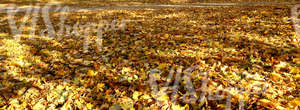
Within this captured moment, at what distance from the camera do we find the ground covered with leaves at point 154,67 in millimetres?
2504

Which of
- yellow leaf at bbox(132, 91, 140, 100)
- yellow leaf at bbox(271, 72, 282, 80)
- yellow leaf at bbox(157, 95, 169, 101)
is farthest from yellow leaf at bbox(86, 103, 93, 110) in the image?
yellow leaf at bbox(271, 72, 282, 80)

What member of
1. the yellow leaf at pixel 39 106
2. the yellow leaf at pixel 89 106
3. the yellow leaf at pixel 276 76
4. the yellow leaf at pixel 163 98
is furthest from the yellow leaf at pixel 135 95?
the yellow leaf at pixel 276 76

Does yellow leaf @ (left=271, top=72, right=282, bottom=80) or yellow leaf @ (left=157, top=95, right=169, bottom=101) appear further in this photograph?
yellow leaf @ (left=271, top=72, right=282, bottom=80)

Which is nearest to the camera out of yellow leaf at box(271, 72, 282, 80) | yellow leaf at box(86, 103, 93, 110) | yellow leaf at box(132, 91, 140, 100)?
yellow leaf at box(86, 103, 93, 110)

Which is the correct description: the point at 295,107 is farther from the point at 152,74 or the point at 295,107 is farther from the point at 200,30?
the point at 200,30

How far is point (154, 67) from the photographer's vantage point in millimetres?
3361

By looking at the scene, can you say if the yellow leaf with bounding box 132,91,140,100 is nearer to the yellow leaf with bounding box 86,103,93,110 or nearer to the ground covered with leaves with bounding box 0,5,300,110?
the ground covered with leaves with bounding box 0,5,300,110

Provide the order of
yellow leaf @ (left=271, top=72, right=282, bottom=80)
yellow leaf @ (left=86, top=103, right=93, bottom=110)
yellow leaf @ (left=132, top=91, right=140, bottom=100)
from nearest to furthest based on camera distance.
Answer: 1. yellow leaf @ (left=86, top=103, right=93, bottom=110)
2. yellow leaf @ (left=132, top=91, right=140, bottom=100)
3. yellow leaf @ (left=271, top=72, right=282, bottom=80)

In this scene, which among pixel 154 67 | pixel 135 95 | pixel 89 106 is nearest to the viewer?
pixel 89 106

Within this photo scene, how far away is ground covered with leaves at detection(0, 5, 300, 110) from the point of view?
250cm

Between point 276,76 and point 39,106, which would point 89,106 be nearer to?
point 39,106

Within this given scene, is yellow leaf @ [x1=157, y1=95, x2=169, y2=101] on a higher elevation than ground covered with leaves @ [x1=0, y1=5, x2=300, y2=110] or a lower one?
lower

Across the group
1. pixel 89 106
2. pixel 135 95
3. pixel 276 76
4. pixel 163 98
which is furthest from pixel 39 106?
pixel 276 76

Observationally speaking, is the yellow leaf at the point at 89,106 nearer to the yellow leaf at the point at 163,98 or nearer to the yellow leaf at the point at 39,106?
the yellow leaf at the point at 39,106
